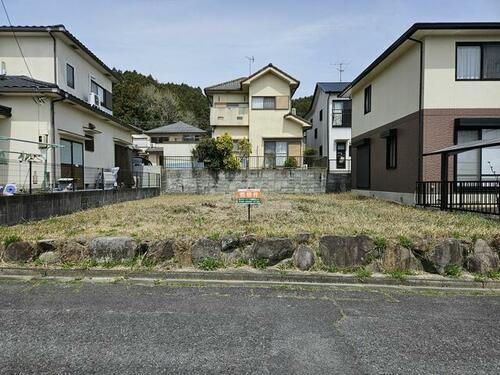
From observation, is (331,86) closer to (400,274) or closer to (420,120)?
(420,120)

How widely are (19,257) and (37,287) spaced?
40.6 inches

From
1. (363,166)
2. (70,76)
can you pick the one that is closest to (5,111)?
(70,76)

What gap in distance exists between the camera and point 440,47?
992 cm

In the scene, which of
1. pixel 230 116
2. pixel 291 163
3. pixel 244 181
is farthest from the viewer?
pixel 230 116

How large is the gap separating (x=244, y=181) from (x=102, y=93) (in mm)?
8293

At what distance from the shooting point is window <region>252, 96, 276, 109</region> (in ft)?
72.4

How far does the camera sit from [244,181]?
58.2 ft

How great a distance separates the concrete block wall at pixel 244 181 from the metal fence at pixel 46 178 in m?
3.09

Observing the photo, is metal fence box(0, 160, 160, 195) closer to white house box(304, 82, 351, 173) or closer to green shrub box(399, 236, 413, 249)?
green shrub box(399, 236, 413, 249)

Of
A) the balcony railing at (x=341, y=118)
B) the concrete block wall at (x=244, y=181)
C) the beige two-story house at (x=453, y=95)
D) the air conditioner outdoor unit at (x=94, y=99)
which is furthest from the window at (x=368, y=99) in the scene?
the air conditioner outdoor unit at (x=94, y=99)

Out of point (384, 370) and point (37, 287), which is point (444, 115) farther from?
point (37, 287)

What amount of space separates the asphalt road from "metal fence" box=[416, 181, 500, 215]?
17.4ft

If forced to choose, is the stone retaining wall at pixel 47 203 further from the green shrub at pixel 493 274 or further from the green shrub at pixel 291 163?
the green shrub at pixel 291 163

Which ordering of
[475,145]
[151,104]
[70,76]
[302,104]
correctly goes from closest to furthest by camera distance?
[475,145]
[70,76]
[151,104]
[302,104]
